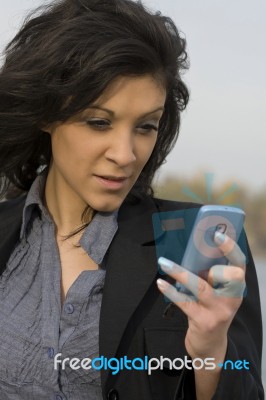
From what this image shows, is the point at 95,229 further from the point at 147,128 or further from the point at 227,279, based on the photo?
the point at 227,279

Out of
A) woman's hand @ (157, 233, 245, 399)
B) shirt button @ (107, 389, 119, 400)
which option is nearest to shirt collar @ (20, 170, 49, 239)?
shirt button @ (107, 389, 119, 400)

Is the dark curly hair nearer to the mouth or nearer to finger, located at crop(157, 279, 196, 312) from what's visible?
the mouth

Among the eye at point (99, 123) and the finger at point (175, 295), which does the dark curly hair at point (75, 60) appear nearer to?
the eye at point (99, 123)

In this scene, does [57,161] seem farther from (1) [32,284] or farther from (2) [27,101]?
(1) [32,284]

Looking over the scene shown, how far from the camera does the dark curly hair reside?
1.42 m

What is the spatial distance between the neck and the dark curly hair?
13 cm

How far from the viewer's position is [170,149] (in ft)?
5.76

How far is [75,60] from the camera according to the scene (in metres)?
1.44

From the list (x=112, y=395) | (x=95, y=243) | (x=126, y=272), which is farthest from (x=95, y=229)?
(x=112, y=395)

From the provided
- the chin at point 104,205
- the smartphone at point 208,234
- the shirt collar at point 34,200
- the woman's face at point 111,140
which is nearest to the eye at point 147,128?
the woman's face at point 111,140

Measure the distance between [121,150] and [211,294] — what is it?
0.43m

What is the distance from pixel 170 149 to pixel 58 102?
1.24ft

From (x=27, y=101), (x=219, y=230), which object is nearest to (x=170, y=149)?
(x=27, y=101)

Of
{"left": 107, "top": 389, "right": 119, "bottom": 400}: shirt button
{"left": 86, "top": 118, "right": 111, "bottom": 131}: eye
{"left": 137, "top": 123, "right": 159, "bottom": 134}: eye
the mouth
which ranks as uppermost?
{"left": 86, "top": 118, "right": 111, "bottom": 131}: eye
